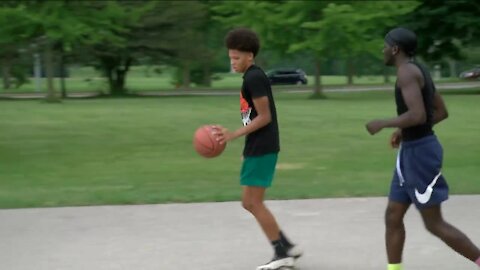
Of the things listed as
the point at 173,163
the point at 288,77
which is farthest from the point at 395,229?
the point at 288,77

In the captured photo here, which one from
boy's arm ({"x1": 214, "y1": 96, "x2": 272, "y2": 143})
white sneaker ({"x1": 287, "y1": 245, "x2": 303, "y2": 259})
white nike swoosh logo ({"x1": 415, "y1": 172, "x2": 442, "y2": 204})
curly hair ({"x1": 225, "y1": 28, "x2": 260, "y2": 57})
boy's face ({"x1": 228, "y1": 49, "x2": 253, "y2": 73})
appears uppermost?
curly hair ({"x1": 225, "y1": 28, "x2": 260, "y2": 57})

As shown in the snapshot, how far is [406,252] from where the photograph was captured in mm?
6578

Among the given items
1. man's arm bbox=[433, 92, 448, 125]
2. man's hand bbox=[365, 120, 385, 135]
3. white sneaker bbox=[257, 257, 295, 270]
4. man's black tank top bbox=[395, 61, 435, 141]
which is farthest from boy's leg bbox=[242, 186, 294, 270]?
man's arm bbox=[433, 92, 448, 125]

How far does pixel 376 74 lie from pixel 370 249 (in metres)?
85.4

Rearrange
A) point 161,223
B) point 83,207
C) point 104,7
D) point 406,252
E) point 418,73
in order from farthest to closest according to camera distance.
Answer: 1. point 104,7
2. point 83,207
3. point 161,223
4. point 406,252
5. point 418,73

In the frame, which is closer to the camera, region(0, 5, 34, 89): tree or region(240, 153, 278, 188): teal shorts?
region(240, 153, 278, 188): teal shorts

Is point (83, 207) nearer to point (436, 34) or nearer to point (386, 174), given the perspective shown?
point (386, 174)

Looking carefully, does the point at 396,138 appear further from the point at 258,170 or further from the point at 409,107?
the point at 258,170

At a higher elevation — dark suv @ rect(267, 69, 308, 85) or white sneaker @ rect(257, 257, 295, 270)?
white sneaker @ rect(257, 257, 295, 270)

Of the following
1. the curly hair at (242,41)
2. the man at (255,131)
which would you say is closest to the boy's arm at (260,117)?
Result: the man at (255,131)

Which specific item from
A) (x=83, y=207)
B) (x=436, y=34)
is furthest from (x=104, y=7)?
(x=436, y=34)

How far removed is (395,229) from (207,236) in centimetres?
210

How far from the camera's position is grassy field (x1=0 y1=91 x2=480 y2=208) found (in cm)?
959

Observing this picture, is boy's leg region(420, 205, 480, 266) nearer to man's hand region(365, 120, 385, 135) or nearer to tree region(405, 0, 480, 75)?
man's hand region(365, 120, 385, 135)
